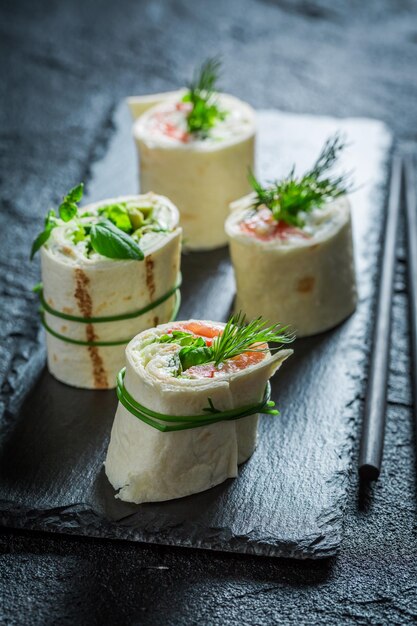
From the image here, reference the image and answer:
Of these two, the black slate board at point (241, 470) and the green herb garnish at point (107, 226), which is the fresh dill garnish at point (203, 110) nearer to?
the black slate board at point (241, 470)

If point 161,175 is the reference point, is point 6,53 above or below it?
below

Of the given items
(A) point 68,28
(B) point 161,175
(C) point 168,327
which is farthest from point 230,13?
(C) point 168,327

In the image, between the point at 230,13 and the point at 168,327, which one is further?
the point at 230,13

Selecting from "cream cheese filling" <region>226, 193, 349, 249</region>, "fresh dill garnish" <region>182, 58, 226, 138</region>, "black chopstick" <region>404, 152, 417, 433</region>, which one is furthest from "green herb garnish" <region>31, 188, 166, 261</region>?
"black chopstick" <region>404, 152, 417, 433</region>

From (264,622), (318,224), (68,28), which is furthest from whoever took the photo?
(68,28)

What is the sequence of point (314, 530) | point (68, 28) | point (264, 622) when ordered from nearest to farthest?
point (264, 622), point (314, 530), point (68, 28)

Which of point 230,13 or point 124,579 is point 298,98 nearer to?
point 230,13

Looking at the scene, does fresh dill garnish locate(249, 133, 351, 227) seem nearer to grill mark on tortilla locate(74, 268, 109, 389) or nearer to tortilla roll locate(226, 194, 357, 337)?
tortilla roll locate(226, 194, 357, 337)

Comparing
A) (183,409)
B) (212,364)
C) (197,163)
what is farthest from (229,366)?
(197,163)

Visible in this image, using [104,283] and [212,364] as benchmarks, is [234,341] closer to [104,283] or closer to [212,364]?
[212,364]
